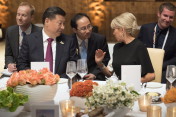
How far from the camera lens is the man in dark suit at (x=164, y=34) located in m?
4.94

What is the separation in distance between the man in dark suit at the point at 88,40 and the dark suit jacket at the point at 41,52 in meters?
0.31

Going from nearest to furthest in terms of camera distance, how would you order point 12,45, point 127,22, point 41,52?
point 127,22 → point 41,52 → point 12,45

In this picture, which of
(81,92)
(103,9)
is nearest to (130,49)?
(81,92)

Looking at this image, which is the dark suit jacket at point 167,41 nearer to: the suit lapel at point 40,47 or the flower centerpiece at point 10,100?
the suit lapel at point 40,47

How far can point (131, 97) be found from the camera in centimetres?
231

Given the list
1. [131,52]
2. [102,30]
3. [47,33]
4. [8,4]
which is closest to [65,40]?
[47,33]

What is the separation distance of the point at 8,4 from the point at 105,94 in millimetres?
7909

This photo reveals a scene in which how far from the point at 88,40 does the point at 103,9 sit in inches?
186

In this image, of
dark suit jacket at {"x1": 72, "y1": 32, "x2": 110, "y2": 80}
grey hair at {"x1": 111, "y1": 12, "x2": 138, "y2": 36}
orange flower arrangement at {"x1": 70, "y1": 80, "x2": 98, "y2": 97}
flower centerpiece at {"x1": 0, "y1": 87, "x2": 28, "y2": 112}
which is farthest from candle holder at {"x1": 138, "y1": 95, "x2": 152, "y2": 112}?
dark suit jacket at {"x1": 72, "y1": 32, "x2": 110, "y2": 80}

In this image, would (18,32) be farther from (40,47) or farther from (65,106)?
(65,106)

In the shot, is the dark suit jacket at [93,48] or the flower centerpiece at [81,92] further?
the dark suit jacket at [93,48]

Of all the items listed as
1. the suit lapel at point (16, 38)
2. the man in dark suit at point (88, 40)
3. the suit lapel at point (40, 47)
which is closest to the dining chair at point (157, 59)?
the man in dark suit at point (88, 40)

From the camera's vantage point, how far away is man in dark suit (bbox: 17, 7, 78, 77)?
3.99 metres

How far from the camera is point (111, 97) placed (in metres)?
2.26
